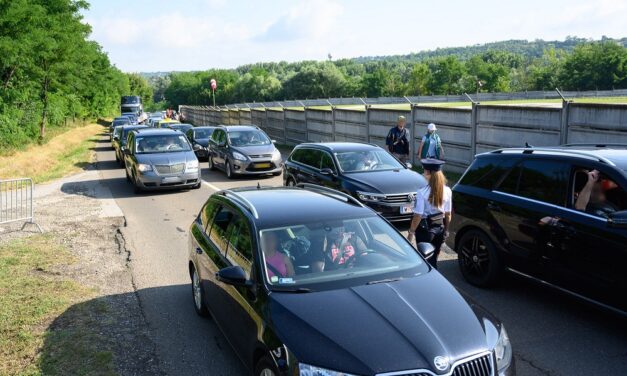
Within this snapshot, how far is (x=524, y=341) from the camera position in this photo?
5.66 meters

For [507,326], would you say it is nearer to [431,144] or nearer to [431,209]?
[431,209]

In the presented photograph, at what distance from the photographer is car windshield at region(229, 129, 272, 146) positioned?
65.5 ft

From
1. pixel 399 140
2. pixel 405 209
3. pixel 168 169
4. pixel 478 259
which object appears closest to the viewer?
pixel 478 259

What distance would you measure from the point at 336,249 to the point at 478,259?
310cm

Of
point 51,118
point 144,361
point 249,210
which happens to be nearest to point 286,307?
point 249,210

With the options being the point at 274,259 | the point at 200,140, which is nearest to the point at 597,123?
the point at 274,259

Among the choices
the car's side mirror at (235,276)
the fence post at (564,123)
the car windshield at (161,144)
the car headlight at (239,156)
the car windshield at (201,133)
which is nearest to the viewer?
the car's side mirror at (235,276)

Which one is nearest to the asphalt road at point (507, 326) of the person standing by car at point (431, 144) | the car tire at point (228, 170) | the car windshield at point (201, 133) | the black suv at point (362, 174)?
the black suv at point (362, 174)

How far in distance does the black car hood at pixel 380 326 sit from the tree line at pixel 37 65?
2825cm

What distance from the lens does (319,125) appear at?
26344 mm

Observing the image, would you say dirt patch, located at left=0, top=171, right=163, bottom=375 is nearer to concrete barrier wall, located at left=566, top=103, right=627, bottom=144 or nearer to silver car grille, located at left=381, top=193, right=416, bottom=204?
silver car grille, located at left=381, top=193, right=416, bottom=204

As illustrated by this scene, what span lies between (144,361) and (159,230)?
6316 mm

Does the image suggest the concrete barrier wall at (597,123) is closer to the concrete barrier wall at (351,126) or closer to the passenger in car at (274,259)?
the concrete barrier wall at (351,126)

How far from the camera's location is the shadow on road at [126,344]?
17.4 feet
